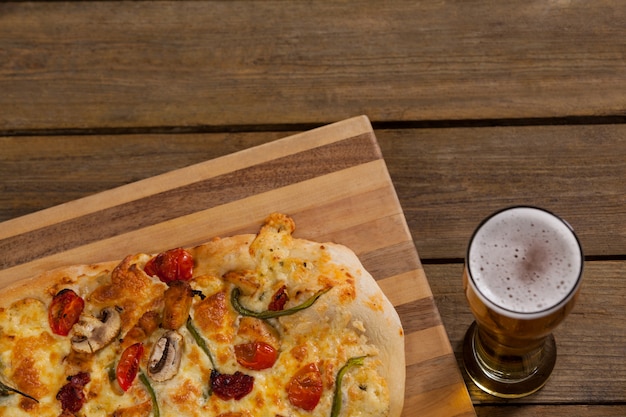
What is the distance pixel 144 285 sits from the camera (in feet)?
9.45

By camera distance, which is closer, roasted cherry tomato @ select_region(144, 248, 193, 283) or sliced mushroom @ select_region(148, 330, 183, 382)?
sliced mushroom @ select_region(148, 330, 183, 382)

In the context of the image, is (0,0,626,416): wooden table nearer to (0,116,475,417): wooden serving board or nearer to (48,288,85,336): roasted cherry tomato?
(0,116,475,417): wooden serving board

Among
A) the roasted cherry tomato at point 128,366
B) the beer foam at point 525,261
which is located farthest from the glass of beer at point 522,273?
the roasted cherry tomato at point 128,366

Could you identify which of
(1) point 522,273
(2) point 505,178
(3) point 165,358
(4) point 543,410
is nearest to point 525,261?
(1) point 522,273

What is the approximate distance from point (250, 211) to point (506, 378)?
1.10m

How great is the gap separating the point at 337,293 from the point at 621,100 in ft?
5.05

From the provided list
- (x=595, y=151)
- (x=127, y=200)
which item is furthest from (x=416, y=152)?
(x=127, y=200)

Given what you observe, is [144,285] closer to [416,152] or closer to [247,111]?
[247,111]

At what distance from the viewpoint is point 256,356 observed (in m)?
2.70

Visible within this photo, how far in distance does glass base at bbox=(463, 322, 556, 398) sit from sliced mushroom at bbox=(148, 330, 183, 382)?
1061mm

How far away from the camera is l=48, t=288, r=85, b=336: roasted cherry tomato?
2.81 metres

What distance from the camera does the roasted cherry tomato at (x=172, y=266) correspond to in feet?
→ 9.52

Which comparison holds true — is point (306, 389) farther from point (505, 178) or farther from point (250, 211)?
point (505, 178)

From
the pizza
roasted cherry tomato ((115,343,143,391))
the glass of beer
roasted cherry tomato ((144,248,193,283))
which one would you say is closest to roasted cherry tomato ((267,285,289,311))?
the pizza
